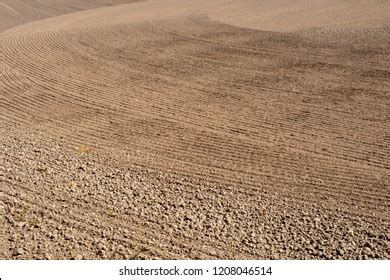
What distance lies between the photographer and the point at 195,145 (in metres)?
13.7

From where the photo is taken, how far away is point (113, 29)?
29.2 m

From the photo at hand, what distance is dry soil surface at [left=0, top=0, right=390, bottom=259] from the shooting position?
9484 mm

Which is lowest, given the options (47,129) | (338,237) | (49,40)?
(338,237)

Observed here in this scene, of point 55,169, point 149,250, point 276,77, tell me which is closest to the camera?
point 149,250

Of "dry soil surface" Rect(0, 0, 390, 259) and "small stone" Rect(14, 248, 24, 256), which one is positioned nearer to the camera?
"small stone" Rect(14, 248, 24, 256)

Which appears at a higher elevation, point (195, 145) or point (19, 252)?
point (195, 145)

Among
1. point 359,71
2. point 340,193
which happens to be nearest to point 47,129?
point 340,193

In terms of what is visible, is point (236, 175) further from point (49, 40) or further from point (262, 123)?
point (49, 40)

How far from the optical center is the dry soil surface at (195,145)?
9.48 metres

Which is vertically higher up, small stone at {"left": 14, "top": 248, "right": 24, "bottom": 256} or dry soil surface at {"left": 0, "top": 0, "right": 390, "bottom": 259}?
dry soil surface at {"left": 0, "top": 0, "right": 390, "bottom": 259}

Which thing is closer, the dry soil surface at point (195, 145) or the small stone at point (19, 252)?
the small stone at point (19, 252)

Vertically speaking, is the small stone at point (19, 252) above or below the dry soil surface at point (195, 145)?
below

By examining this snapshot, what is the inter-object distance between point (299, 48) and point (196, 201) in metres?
16.3

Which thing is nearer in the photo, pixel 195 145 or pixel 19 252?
pixel 19 252
